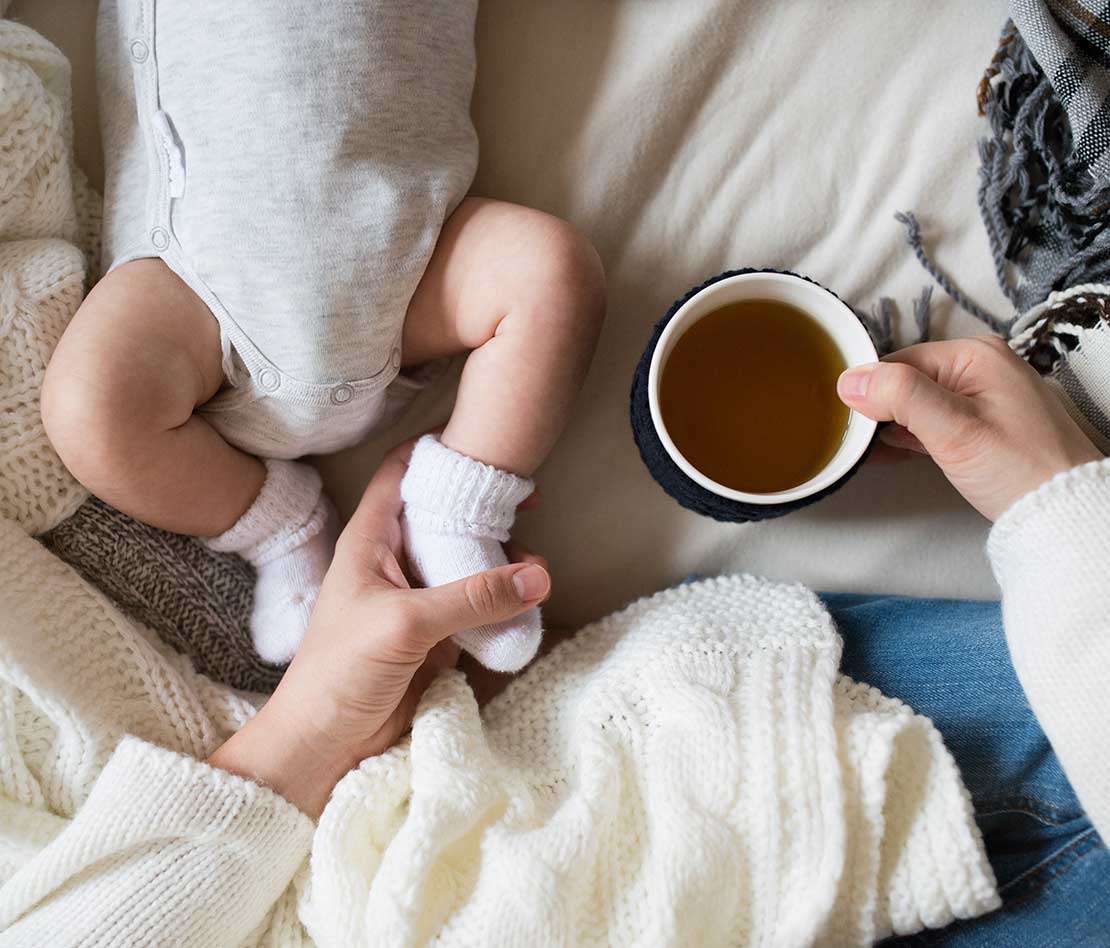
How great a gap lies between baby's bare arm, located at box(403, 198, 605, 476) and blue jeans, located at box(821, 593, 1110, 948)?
39 centimetres

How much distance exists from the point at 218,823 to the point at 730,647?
485 mm

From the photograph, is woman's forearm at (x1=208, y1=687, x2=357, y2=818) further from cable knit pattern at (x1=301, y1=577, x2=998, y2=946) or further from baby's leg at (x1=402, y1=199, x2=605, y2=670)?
baby's leg at (x1=402, y1=199, x2=605, y2=670)

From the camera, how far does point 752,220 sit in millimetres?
945

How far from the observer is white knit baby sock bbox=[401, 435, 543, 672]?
0.84 m

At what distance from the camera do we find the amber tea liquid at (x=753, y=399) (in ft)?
2.66

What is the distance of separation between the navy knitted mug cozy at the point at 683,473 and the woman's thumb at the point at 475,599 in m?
0.16

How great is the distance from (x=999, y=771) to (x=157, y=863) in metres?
0.75

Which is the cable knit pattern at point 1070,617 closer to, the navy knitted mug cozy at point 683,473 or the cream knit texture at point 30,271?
the navy knitted mug cozy at point 683,473

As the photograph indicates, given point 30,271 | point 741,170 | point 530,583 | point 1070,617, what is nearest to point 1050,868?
point 1070,617

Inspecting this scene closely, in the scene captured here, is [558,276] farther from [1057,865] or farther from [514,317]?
[1057,865]

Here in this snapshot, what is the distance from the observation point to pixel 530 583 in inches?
32.0

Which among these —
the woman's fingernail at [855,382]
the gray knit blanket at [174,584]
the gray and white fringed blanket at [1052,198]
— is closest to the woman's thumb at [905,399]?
the woman's fingernail at [855,382]

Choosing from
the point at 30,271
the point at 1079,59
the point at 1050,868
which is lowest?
the point at 1050,868

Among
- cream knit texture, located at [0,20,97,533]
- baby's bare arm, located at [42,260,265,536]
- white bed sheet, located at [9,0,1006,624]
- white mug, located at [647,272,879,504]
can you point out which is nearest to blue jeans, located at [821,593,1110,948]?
white bed sheet, located at [9,0,1006,624]
